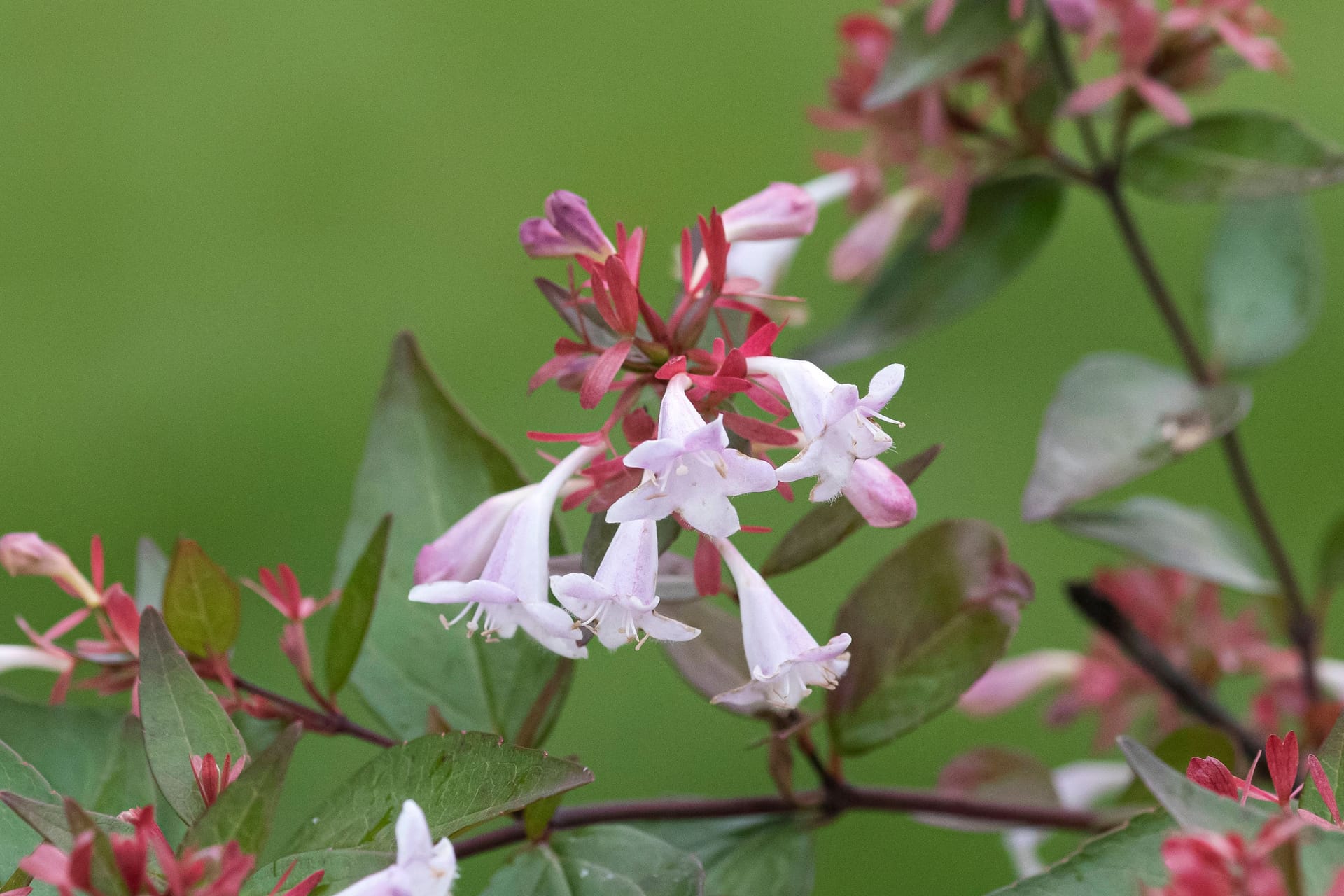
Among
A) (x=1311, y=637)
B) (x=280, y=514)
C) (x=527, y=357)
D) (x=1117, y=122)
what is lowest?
(x=280, y=514)

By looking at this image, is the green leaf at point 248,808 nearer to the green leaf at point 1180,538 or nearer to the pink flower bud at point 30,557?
the pink flower bud at point 30,557

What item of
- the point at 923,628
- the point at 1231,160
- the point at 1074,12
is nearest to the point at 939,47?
the point at 1074,12

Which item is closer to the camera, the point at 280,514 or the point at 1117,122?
the point at 1117,122

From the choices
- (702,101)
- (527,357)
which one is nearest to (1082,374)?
(527,357)

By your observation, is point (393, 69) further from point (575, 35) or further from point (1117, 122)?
point (1117, 122)

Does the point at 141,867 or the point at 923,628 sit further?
the point at 923,628

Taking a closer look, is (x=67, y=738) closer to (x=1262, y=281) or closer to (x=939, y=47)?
(x=939, y=47)

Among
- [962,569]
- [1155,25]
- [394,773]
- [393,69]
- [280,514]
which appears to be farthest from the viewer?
[393,69]
